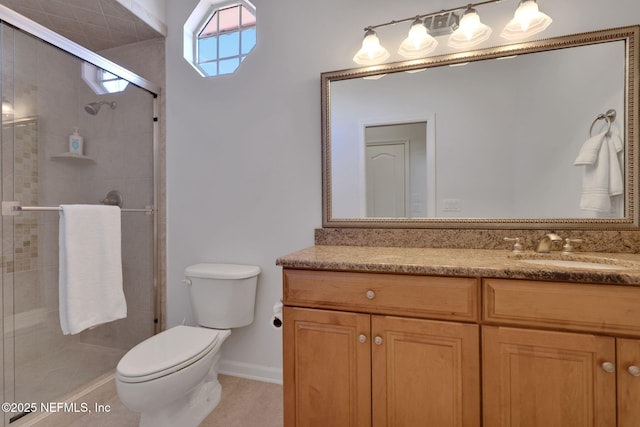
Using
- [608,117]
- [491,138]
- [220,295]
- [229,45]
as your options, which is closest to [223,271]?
[220,295]

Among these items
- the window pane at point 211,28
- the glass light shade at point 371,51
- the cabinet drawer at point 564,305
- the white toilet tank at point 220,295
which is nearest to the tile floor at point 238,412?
the white toilet tank at point 220,295

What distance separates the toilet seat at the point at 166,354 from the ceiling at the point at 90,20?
1.89m

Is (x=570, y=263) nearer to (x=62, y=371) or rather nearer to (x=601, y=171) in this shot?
→ (x=601, y=171)

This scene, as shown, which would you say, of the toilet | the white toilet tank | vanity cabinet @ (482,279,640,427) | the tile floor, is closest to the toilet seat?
the toilet

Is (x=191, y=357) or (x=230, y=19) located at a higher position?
(x=230, y=19)

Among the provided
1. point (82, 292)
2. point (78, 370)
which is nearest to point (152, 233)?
point (82, 292)

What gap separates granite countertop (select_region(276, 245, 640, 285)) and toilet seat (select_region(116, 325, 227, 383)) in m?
0.63

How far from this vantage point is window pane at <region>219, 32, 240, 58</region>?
1.92 meters

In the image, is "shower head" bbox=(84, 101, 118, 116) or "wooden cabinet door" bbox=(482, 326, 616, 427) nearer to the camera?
"wooden cabinet door" bbox=(482, 326, 616, 427)

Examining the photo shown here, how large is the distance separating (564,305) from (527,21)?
1241 millimetres

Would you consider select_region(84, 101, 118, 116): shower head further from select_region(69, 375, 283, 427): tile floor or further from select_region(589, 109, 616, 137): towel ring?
select_region(589, 109, 616, 137): towel ring

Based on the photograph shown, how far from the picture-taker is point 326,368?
1.12m

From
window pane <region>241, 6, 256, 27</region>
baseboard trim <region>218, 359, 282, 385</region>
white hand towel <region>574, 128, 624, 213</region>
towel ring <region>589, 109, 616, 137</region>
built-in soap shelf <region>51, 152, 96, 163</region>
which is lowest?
baseboard trim <region>218, 359, 282, 385</region>

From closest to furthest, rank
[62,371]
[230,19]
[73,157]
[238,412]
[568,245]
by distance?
1. [568,245]
2. [238,412]
3. [62,371]
4. [73,157]
5. [230,19]
